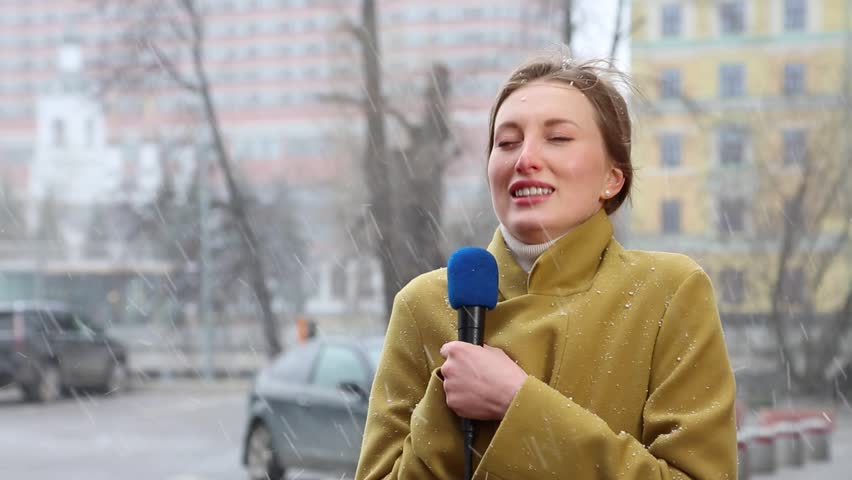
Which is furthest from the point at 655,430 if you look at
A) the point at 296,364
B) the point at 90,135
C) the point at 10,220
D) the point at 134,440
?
the point at 90,135

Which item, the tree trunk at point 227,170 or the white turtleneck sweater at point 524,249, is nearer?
the white turtleneck sweater at point 524,249

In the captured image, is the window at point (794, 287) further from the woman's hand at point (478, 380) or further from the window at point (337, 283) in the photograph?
the window at point (337, 283)

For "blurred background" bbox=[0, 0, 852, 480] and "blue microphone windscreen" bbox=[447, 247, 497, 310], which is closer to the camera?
"blue microphone windscreen" bbox=[447, 247, 497, 310]

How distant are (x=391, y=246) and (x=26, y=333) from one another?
865 centimetres

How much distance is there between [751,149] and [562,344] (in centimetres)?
3808

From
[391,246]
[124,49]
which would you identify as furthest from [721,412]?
[124,49]

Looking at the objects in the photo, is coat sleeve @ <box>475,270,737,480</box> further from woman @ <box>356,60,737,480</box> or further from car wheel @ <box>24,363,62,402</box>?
car wheel @ <box>24,363,62,402</box>

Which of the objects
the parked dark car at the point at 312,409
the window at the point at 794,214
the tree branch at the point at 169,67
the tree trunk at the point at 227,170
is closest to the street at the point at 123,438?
the parked dark car at the point at 312,409

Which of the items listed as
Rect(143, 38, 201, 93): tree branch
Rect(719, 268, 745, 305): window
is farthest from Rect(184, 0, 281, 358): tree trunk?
Rect(719, 268, 745, 305): window

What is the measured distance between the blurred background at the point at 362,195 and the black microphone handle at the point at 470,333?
602mm

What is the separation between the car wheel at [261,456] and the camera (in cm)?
1048

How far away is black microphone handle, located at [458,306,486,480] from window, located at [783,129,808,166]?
80.9 ft

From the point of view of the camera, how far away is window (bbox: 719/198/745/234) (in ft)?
110

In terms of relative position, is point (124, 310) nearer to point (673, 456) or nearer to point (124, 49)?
point (124, 49)
